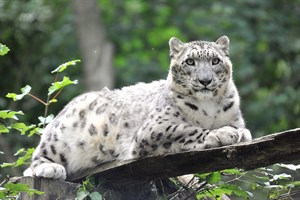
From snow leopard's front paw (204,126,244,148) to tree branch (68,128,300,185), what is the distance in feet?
1.21

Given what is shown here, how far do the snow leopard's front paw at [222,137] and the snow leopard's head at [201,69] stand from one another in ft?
1.71

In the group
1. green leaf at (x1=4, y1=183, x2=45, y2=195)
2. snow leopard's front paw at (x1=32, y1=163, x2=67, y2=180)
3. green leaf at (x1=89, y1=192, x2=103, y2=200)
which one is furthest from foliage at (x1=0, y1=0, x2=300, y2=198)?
green leaf at (x1=4, y1=183, x2=45, y2=195)

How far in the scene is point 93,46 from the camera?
51.4ft

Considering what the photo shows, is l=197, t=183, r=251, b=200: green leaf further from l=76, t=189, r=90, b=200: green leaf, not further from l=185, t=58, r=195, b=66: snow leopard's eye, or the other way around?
l=185, t=58, r=195, b=66: snow leopard's eye

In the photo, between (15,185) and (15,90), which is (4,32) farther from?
(15,185)

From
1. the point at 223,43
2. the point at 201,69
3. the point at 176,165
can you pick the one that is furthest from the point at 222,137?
the point at 223,43

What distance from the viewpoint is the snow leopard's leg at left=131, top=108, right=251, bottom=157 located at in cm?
679

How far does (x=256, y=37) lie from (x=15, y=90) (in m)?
4.82

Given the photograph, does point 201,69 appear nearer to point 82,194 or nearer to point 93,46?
point 82,194

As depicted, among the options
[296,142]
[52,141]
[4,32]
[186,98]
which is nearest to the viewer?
[296,142]

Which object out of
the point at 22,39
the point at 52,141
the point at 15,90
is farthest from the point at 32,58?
the point at 52,141

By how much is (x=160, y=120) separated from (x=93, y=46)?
8351 mm

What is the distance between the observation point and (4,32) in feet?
50.8

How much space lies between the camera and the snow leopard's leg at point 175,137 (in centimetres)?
679
